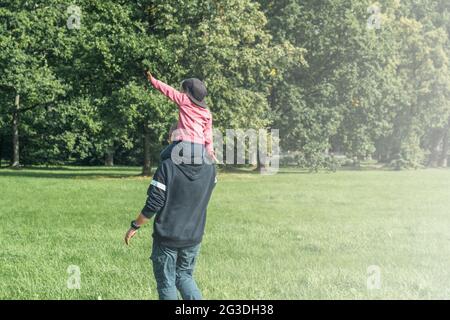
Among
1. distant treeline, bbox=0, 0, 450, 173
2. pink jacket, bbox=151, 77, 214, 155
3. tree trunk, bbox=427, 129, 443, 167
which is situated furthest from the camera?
tree trunk, bbox=427, 129, 443, 167

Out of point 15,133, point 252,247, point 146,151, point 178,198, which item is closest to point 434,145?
point 146,151

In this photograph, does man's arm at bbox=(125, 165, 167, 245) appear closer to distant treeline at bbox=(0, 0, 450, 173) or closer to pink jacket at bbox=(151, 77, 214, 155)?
pink jacket at bbox=(151, 77, 214, 155)

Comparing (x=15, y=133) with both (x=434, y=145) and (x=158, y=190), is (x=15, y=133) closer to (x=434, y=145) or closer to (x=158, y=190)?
(x=158, y=190)

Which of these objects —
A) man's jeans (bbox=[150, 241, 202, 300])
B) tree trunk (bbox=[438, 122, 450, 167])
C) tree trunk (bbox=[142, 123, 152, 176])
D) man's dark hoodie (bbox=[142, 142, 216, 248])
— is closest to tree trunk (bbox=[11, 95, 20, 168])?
tree trunk (bbox=[142, 123, 152, 176])

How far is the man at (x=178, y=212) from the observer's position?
5430 millimetres

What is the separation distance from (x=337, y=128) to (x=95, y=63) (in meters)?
18.9

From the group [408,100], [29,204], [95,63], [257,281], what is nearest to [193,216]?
[257,281]

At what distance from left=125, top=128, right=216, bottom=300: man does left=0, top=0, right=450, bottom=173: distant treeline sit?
23.5m

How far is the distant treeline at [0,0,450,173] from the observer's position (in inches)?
1195

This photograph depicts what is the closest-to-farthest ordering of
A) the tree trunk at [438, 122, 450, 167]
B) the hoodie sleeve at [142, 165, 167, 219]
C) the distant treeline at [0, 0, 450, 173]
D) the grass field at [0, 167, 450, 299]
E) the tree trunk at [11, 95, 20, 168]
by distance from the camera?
the hoodie sleeve at [142, 165, 167, 219], the grass field at [0, 167, 450, 299], the distant treeline at [0, 0, 450, 173], the tree trunk at [11, 95, 20, 168], the tree trunk at [438, 122, 450, 167]

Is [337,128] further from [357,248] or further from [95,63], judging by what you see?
[357,248]

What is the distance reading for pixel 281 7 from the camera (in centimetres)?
3938

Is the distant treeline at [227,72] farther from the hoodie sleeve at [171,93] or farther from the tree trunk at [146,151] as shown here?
the hoodie sleeve at [171,93]

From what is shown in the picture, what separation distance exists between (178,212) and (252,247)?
577 cm
